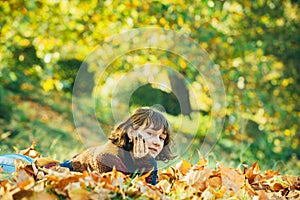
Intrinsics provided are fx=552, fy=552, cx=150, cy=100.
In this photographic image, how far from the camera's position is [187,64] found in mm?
5723

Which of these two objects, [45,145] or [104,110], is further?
[104,110]

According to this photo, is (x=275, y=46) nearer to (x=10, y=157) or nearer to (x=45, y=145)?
(x=45, y=145)

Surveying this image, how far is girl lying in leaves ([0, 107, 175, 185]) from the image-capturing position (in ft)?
9.18

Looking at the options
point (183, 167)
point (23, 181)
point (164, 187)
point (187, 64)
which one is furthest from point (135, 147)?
point (187, 64)

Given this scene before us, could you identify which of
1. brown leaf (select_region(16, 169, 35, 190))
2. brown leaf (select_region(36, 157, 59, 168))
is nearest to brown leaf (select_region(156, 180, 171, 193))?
brown leaf (select_region(36, 157, 59, 168))

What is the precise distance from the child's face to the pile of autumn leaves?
201 mm

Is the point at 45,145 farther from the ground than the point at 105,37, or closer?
closer

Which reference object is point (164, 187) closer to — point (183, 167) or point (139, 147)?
point (139, 147)

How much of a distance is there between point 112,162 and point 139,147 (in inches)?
7.0

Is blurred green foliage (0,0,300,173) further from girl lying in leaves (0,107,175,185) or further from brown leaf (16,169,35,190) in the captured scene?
brown leaf (16,169,35,190)

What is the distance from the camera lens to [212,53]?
19.8ft

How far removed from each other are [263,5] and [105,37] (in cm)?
180

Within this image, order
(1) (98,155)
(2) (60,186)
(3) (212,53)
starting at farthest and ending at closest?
(3) (212,53)
(1) (98,155)
(2) (60,186)

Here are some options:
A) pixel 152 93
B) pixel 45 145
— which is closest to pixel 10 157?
pixel 45 145
